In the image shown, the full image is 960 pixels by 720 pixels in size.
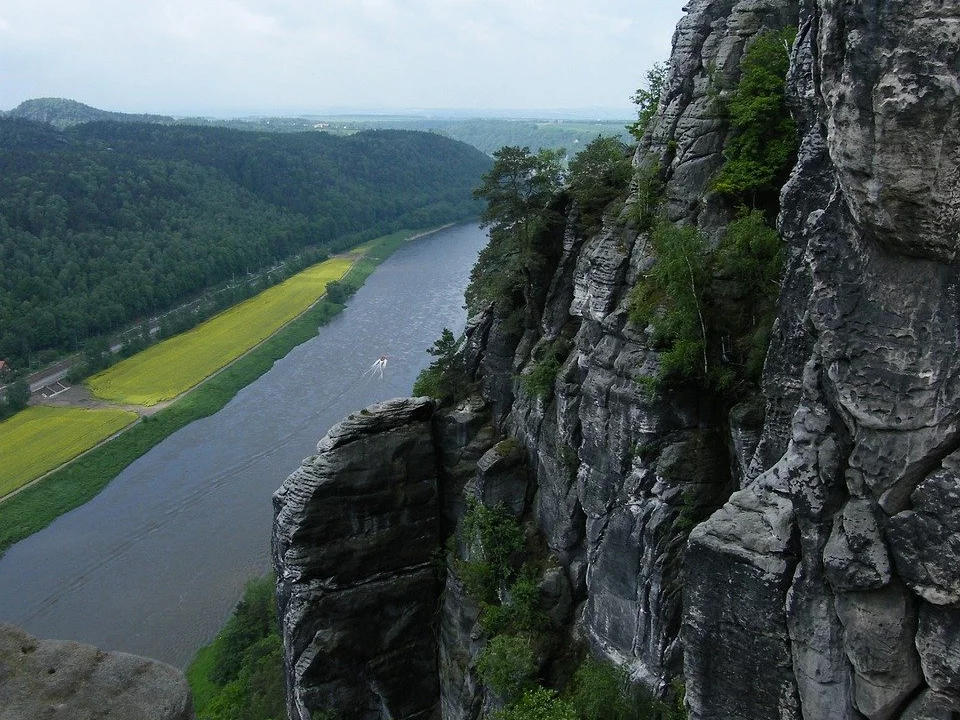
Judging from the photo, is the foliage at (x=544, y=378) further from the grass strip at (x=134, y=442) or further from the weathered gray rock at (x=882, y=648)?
the grass strip at (x=134, y=442)

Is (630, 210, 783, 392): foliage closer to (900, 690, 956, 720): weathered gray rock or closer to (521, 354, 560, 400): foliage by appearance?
(521, 354, 560, 400): foliage

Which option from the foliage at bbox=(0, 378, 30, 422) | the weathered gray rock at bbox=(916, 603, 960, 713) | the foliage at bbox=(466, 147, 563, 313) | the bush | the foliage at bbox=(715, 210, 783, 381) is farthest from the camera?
the foliage at bbox=(0, 378, 30, 422)

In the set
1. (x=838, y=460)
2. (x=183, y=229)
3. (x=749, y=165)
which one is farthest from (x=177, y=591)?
(x=183, y=229)

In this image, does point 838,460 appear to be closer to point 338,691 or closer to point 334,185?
point 338,691

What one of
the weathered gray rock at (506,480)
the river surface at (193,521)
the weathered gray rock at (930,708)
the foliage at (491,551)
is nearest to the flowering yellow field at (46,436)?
the river surface at (193,521)

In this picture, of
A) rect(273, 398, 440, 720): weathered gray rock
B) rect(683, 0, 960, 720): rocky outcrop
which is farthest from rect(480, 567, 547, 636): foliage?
rect(683, 0, 960, 720): rocky outcrop
